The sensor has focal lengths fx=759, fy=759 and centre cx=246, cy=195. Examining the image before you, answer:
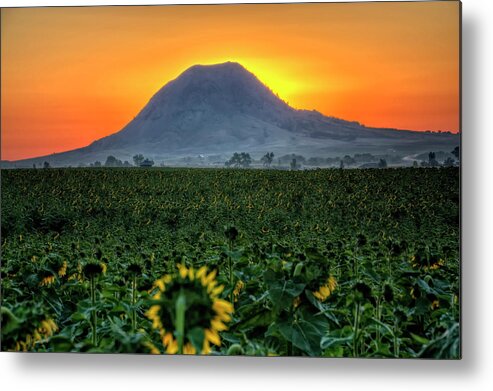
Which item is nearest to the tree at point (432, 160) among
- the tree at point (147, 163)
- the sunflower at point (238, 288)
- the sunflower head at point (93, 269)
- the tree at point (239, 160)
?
the tree at point (239, 160)

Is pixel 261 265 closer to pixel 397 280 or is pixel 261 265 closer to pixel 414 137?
pixel 397 280

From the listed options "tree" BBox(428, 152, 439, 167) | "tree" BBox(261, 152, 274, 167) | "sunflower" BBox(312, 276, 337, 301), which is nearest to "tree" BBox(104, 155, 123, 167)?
"tree" BBox(261, 152, 274, 167)

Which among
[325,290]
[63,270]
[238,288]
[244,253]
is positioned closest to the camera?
[325,290]

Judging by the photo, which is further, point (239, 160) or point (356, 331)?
point (239, 160)

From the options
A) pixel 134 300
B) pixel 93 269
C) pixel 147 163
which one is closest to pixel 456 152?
pixel 147 163

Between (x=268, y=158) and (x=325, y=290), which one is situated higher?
(x=268, y=158)

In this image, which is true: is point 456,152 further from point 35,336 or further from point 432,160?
point 35,336
